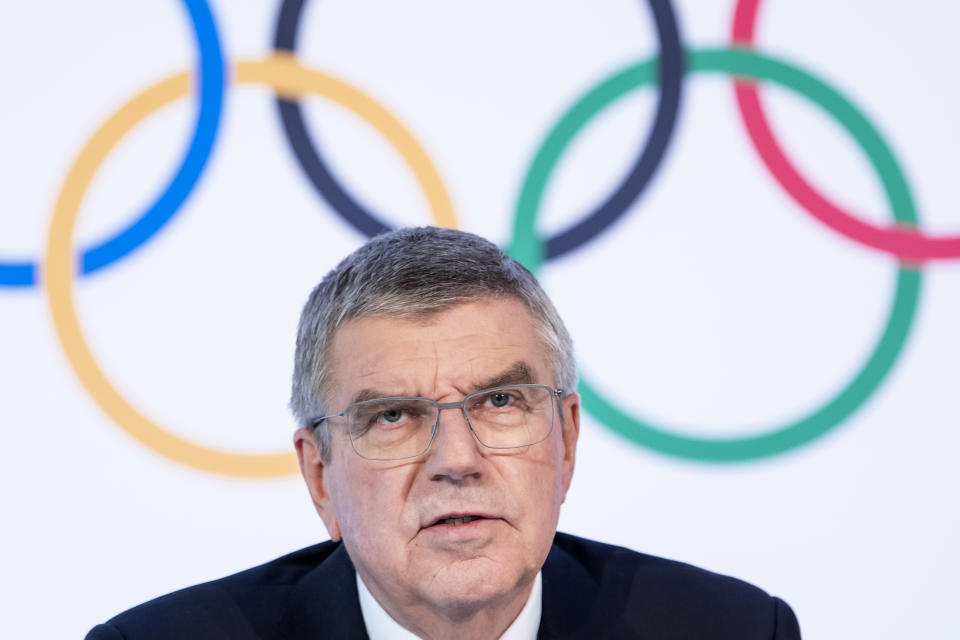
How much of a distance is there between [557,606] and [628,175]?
1730 mm

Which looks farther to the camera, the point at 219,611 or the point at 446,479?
the point at 219,611

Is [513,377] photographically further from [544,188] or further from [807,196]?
[807,196]

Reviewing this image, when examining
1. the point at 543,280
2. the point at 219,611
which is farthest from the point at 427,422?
the point at 543,280

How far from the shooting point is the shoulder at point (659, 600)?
2117 millimetres

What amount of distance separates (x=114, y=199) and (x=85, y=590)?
124 cm

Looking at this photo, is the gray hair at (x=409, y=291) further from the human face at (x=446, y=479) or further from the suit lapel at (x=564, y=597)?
the suit lapel at (x=564, y=597)

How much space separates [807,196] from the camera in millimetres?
3498

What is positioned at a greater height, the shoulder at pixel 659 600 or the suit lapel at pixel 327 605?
the suit lapel at pixel 327 605

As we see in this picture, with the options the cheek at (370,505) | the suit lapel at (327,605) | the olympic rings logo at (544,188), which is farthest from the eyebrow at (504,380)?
the olympic rings logo at (544,188)

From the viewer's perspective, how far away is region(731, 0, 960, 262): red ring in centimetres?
347

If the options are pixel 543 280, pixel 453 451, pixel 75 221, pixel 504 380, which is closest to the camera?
pixel 453 451

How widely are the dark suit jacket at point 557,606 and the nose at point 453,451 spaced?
0.47 meters

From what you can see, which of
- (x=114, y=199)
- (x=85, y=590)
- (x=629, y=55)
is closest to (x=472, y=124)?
(x=629, y=55)

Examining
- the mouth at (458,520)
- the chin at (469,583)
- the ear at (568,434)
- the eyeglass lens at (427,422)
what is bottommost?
the chin at (469,583)
